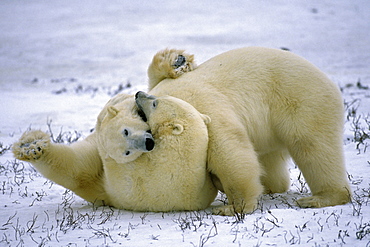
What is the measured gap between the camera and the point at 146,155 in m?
3.64

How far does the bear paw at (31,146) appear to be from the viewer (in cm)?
369

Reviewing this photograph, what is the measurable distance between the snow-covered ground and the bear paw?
19.3 inches

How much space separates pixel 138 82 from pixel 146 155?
10945mm

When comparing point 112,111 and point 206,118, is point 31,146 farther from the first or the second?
point 206,118

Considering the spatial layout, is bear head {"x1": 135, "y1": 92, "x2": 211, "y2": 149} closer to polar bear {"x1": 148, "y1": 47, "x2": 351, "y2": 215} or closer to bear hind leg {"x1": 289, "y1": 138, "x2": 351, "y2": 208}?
polar bear {"x1": 148, "y1": 47, "x2": 351, "y2": 215}

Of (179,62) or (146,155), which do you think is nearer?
(146,155)

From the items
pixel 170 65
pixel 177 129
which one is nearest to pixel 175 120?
pixel 177 129

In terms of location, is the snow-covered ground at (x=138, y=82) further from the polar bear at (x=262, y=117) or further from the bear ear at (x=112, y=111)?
the bear ear at (x=112, y=111)

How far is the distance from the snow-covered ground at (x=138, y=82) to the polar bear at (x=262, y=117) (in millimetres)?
283

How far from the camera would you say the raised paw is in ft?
14.4

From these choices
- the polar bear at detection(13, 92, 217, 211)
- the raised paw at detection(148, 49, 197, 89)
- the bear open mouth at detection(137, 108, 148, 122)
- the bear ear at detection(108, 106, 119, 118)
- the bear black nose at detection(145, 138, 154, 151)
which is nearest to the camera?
the bear black nose at detection(145, 138, 154, 151)

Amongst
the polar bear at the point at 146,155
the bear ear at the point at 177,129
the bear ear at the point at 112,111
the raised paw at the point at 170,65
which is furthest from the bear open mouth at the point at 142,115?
the raised paw at the point at 170,65

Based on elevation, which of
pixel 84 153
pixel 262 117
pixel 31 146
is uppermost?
pixel 262 117

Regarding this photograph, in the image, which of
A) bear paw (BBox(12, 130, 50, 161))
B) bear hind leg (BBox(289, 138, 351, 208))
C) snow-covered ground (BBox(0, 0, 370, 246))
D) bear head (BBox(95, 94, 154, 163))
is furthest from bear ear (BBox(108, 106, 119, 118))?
bear hind leg (BBox(289, 138, 351, 208))
